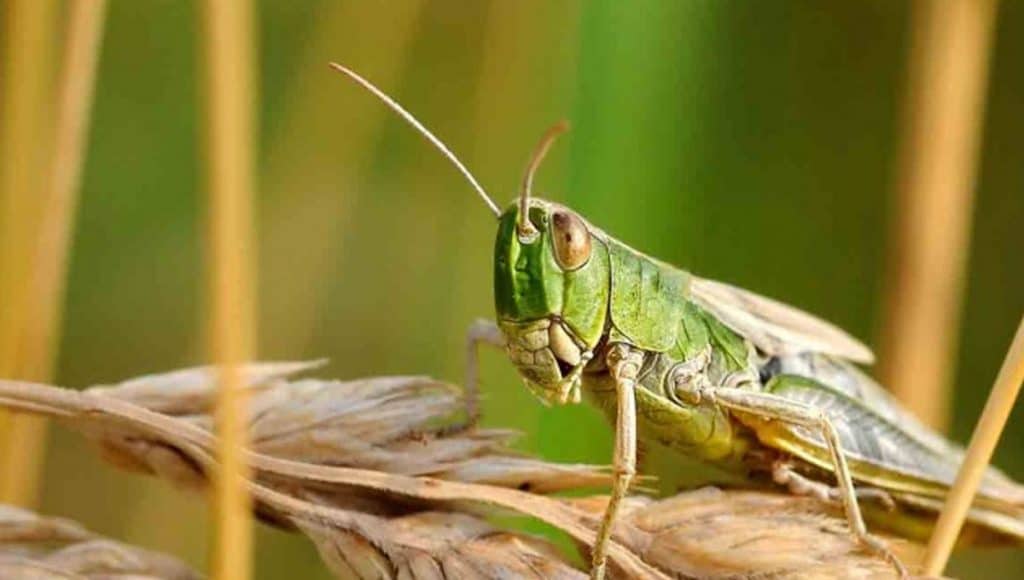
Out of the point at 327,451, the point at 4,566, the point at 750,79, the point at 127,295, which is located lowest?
the point at 4,566

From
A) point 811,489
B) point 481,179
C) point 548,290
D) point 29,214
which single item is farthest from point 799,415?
point 29,214

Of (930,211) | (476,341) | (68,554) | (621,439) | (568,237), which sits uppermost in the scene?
(930,211)

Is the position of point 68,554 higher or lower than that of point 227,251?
lower

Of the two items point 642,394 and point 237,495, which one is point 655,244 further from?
point 237,495

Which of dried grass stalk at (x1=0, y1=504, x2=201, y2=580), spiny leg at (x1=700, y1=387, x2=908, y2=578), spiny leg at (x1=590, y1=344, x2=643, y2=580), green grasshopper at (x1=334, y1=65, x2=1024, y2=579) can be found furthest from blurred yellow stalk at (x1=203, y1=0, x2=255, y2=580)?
spiny leg at (x1=700, y1=387, x2=908, y2=578)

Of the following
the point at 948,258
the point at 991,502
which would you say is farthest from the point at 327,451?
the point at 948,258


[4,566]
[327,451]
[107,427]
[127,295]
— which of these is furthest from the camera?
[127,295]

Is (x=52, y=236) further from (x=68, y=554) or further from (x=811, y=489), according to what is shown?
(x=811, y=489)

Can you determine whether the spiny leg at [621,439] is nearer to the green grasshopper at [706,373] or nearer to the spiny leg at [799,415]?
the green grasshopper at [706,373]

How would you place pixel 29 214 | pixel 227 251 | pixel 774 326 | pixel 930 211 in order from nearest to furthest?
pixel 227 251
pixel 29 214
pixel 774 326
pixel 930 211
